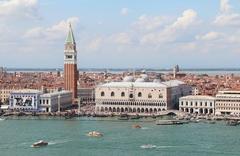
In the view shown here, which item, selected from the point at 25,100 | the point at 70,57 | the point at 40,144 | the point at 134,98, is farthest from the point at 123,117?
the point at 40,144

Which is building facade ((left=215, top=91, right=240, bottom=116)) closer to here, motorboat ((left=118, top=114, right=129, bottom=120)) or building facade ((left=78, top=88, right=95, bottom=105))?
motorboat ((left=118, top=114, right=129, bottom=120))

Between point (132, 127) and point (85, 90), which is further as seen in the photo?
point (85, 90)

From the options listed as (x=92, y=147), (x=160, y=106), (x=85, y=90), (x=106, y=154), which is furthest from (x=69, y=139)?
(x=85, y=90)

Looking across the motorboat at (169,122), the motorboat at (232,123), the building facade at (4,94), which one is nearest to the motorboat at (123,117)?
the motorboat at (169,122)

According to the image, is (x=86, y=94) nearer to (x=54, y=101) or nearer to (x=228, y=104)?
(x=54, y=101)

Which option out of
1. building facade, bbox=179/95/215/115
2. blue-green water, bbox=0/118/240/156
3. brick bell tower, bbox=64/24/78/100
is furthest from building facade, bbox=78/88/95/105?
blue-green water, bbox=0/118/240/156

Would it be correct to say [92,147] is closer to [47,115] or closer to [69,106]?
[47,115]
